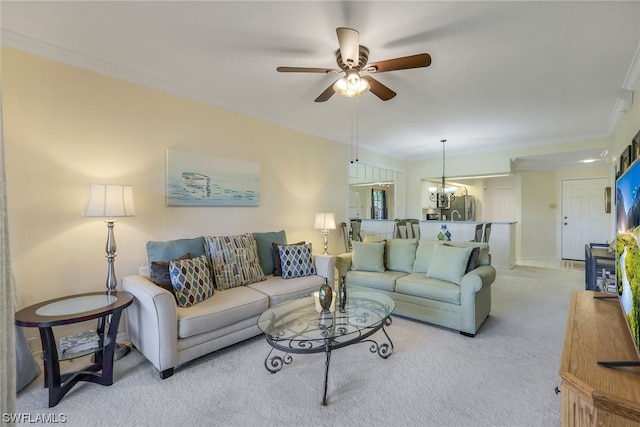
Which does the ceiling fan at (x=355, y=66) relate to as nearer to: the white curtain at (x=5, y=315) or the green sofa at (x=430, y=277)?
the white curtain at (x=5, y=315)

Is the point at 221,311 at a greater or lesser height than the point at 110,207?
lesser

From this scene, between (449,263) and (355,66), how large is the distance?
7.31 feet

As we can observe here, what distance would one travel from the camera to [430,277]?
11.0 feet

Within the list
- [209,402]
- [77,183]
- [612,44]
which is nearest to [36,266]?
[77,183]

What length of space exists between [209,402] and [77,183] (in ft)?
7.00

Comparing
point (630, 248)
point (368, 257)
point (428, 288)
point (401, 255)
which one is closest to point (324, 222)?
point (368, 257)

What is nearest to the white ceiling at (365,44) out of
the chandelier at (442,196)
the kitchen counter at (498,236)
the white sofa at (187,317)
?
the white sofa at (187,317)

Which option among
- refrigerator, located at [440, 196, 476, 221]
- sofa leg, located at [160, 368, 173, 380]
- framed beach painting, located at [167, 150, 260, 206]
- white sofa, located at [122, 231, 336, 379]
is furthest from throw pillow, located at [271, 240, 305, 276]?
refrigerator, located at [440, 196, 476, 221]

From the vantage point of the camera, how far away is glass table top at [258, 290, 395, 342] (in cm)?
216

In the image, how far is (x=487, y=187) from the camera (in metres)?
8.66

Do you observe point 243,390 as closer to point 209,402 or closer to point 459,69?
point 209,402

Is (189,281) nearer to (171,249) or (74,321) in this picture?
(171,249)

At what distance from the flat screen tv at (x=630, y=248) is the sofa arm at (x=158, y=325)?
2.58 metres

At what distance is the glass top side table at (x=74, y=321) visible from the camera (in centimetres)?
192
